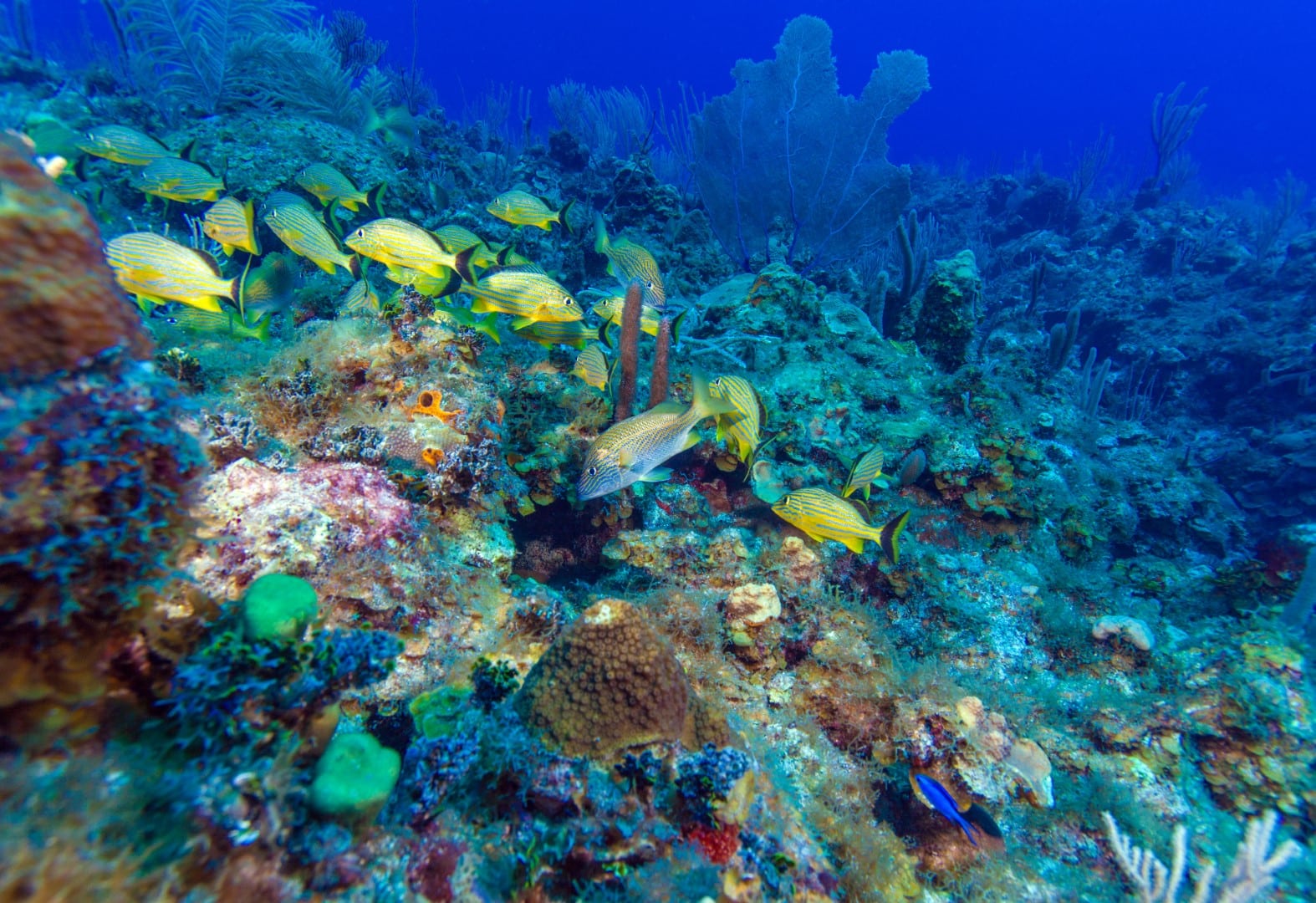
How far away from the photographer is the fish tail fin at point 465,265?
345cm

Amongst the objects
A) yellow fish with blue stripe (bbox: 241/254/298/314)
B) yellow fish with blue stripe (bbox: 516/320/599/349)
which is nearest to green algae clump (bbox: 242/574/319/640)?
yellow fish with blue stripe (bbox: 241/254/298/314)

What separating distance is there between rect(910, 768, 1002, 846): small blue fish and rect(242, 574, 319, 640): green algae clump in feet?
9.42

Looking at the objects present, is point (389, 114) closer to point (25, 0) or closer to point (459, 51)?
point (25, 0)

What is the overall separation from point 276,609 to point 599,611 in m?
1.05

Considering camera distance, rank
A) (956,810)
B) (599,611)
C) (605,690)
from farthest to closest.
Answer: (956,810), (599,611), (605,690)

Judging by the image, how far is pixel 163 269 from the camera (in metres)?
2.73

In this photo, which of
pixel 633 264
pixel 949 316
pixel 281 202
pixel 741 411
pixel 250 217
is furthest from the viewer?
pixel 949 316

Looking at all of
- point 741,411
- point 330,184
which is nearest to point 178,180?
point 330,184

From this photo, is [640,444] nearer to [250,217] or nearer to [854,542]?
[854,542]

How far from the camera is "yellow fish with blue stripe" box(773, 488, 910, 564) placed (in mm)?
3301

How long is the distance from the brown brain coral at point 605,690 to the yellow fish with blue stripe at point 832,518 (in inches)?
58.9

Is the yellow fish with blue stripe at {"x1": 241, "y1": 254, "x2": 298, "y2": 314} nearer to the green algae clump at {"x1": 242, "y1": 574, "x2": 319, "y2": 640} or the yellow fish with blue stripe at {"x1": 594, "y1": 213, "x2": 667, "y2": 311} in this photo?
the yellow fish with blue stripe at {"x1": 594, "y1": 213, "x2": 667, "y2": 311}

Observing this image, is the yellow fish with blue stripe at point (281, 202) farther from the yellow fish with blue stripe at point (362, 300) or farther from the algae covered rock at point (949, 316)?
the algae covered rock at point (949, 316)

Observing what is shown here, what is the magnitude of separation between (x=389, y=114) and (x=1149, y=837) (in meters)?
11.4
